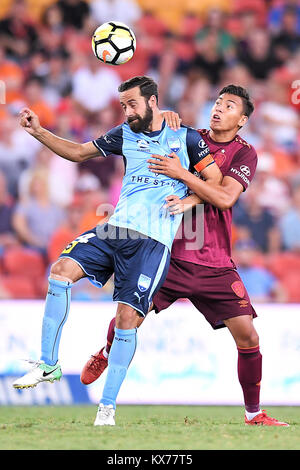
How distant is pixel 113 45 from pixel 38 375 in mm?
2634

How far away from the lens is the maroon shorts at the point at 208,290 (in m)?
6.52

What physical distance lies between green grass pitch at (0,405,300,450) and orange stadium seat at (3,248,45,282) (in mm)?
3422

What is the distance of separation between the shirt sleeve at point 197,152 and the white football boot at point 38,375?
181 centimetres

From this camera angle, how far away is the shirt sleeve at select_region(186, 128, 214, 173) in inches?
248

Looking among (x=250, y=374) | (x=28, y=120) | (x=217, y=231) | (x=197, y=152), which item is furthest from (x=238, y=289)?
(x=28, y=120)

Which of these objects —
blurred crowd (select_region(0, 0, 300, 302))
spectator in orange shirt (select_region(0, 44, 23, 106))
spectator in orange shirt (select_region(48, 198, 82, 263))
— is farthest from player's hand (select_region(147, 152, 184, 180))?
spectator in orange shirt (select_region(0, 44, 23, 106))

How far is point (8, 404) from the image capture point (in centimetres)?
938

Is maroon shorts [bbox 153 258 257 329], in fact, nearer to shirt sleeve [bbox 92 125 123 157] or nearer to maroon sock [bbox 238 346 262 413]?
maroon sock [bbox 238 346 262 413]

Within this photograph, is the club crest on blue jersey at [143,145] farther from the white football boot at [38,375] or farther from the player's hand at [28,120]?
the white football boot at [38,375]

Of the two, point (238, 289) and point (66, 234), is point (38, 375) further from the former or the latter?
point (66, 234)

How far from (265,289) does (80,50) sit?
17.6 feet

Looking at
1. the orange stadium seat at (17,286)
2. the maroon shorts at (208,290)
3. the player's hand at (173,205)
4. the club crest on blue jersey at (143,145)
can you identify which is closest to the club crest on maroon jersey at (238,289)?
the maroon shorts at (208,290)
